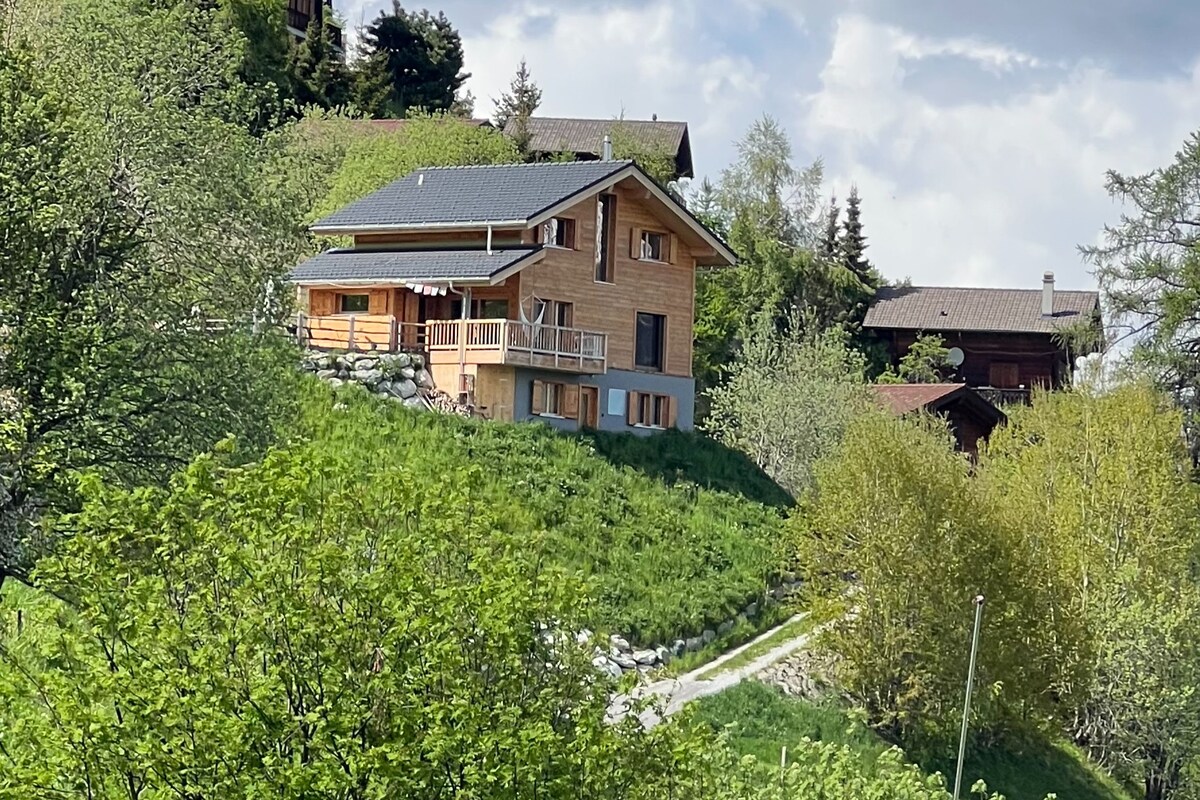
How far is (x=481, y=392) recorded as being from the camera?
4391 cm

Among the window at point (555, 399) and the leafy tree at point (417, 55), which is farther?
the leafy tree at point (417, 55)

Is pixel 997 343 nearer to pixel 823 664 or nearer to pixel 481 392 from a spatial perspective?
pixel 481 392

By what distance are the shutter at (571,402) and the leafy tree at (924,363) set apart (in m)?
26.5

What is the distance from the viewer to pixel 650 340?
49.4 m

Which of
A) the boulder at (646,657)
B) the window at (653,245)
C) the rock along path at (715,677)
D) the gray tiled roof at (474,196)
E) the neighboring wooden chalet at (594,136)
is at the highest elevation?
the neighboring wooden chalet at (594,136)

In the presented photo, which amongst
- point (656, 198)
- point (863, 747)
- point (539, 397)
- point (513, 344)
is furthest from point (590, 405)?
point (863, 747)

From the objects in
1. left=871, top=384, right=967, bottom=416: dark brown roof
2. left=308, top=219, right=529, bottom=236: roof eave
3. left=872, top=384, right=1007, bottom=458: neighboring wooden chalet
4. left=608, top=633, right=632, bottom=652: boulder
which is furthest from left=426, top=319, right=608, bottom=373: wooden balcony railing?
left=872, top=384, right=1007, bottom=458: neighboring wooden chalet

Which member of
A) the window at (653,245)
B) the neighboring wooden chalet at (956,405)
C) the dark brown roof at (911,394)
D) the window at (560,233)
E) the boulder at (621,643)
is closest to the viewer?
the boulder at (621,643)

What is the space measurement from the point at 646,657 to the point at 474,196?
54.9 ft

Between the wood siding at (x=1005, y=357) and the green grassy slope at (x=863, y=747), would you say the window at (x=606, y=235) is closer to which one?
the green grassy slope at (x=863, y=747)

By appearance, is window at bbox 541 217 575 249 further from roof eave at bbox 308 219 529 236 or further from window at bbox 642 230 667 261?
window at bbox 642 230 667 261

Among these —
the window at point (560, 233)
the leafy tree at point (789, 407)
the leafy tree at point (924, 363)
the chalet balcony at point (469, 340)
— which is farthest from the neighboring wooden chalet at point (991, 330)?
the chalet balcony at point (469, 340)

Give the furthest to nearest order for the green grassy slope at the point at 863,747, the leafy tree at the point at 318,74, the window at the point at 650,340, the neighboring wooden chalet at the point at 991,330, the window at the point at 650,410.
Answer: the leafy tree at the point at 318,74
the neighboring wooden chalet at the point at 991,330
the window at the point at 650,340
the window at the point at 650,410
the green grassy slope at the point at 863,747

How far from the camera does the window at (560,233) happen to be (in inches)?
1843
